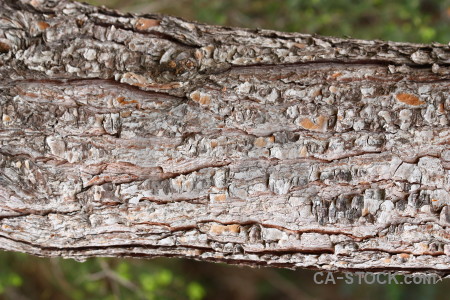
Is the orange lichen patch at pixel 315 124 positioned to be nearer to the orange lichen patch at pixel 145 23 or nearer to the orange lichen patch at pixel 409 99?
the orange lichen patch at pixel 409 99

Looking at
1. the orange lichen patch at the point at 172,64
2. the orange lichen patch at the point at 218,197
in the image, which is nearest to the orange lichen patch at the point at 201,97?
the orange lichen patch at the point at 172,64

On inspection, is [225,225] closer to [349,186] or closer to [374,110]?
[349,186]

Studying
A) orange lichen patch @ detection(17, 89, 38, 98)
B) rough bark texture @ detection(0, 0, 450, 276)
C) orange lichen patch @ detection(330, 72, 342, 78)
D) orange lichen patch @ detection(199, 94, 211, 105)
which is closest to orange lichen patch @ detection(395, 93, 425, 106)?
rough bark texture @ detection(0, 0, 450, 276)

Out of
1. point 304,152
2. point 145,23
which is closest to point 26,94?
point 145,23

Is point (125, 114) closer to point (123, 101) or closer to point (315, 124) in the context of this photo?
point (123, 101)

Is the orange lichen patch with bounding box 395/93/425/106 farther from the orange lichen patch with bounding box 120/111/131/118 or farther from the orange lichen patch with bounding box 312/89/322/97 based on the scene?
the orange lichen patch with bounding box 120/111/131/118
